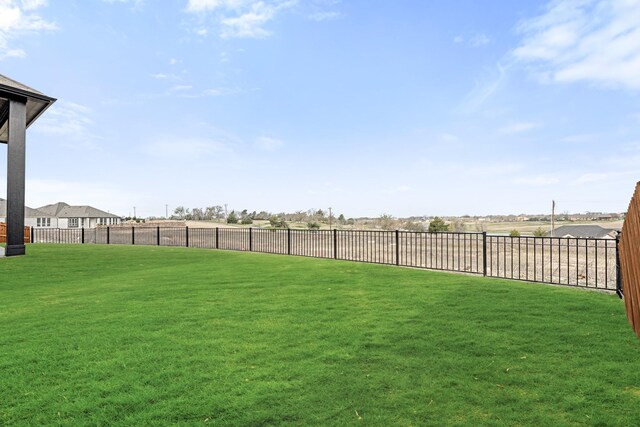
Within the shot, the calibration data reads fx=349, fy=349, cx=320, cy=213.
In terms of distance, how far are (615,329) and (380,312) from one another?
2860mm

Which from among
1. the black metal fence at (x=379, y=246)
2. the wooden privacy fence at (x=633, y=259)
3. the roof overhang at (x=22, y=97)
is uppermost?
the roof overhang at (x=22, y=97)

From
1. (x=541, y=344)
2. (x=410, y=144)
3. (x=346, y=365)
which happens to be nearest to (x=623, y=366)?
(x=541, y=344)

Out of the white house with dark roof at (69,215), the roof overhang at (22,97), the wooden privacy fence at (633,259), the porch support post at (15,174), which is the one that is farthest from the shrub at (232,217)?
the wooden privacy fence at (633,259)

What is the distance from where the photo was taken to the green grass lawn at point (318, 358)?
2.46 m

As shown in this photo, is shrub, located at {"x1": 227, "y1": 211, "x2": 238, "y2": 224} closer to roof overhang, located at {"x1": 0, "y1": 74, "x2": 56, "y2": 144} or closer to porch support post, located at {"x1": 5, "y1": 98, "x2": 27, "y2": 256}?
roof overhang, located at {"x1": 0, "y1": 74, "x2": 56, "y2": 144}

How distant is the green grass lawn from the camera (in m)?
2.46

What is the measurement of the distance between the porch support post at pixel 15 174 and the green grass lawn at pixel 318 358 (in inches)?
262

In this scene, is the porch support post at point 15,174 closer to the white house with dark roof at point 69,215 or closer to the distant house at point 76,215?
the white house with dark roof at point 69,215

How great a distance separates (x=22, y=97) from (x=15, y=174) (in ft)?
8.64

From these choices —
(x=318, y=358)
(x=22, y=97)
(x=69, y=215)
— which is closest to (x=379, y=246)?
(x=318, y=358)

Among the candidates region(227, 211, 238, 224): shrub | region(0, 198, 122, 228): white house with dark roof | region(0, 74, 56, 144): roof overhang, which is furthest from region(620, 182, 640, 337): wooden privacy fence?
region(227, 211, 238, 224): shrub

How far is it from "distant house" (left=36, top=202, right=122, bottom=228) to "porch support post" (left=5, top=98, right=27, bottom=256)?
171 feet

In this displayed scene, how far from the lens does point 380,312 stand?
5.13 metres

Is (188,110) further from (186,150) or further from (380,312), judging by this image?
(380,312)
